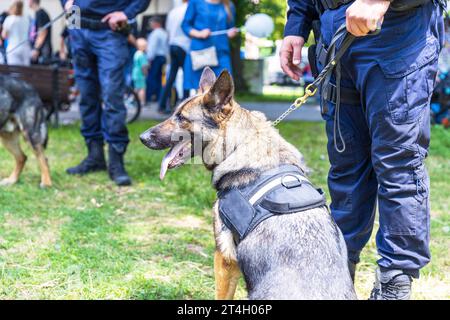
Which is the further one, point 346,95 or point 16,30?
point 16,30

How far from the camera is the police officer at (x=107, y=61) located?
16.8 ft

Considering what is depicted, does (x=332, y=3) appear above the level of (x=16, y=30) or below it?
above

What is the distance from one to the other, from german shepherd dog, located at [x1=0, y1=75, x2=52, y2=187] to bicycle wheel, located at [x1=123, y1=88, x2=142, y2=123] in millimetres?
4306

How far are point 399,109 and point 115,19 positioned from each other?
11.1 feet

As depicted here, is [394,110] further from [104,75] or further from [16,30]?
[16,30]

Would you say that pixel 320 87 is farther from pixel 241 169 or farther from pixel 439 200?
pixel 439 200

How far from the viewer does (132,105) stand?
32.6 feet

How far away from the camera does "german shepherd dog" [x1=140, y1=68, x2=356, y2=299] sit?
208 cm

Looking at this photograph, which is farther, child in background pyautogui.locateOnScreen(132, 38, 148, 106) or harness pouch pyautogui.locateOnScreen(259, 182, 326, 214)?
child in background pyautogui.locateOnScreen(132, 38, 148, 106)

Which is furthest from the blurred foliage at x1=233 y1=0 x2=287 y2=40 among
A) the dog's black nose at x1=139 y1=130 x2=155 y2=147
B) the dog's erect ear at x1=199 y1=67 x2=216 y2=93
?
the dog's black nose at x1=139 y1=130 x2=155 y2=147

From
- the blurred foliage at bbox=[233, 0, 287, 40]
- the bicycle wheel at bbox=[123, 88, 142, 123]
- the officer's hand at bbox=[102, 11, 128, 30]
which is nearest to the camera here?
the officer's hand at bbox=[102, 11, 128, 30]

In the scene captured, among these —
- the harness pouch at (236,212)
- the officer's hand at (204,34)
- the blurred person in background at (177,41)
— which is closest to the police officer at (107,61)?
the officer's hand at (204,34)

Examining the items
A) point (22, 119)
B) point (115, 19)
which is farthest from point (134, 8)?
point (22, 119)

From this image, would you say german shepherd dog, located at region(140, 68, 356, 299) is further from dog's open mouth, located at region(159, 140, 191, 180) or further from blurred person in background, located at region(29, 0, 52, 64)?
blurred person in background, located at region(29, 0, 52, 64)
